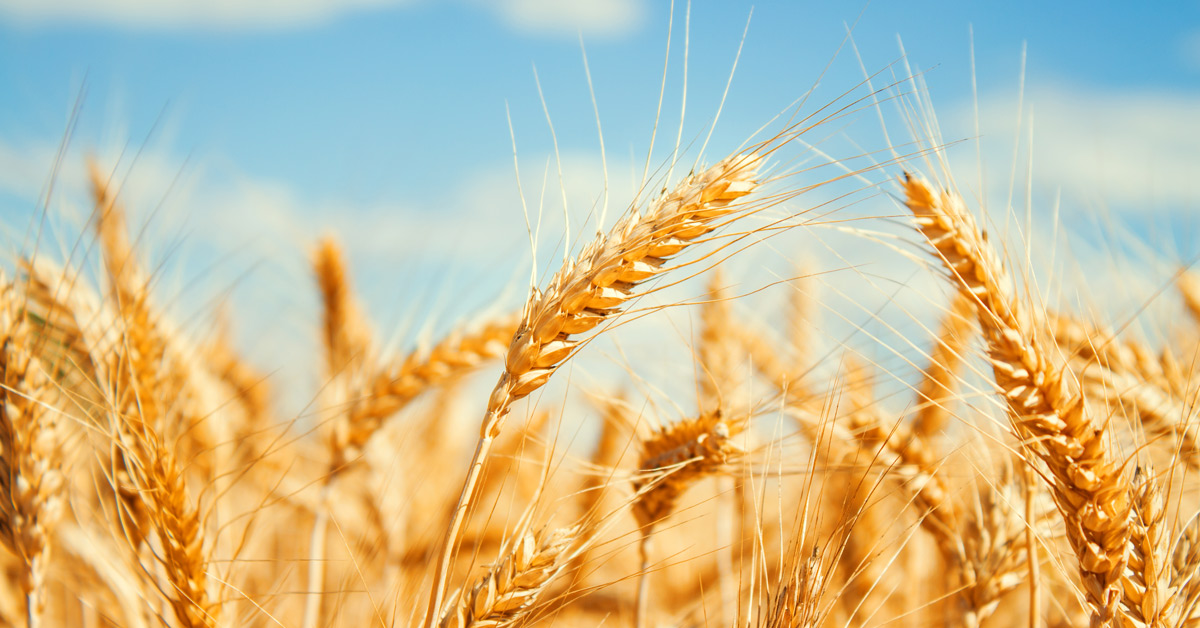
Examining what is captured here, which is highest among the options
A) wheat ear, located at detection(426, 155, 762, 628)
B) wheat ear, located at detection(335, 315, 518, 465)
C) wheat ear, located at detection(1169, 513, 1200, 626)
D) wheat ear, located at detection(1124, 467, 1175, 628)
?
wheat ear, located at detection(426, 155, 762, 628)

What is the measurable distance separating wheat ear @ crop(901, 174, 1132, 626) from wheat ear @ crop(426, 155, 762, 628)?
0.35 meters

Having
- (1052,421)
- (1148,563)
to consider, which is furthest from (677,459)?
(1148,563)

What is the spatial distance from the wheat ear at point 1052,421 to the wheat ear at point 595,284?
351mm

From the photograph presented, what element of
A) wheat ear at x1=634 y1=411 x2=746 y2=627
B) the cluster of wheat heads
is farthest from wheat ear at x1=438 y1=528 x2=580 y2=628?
wheat ear at x1=634 y1=411 x2=746 y2=627

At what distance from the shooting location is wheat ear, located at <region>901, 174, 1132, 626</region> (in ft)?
3.48

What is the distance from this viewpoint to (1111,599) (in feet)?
3.40

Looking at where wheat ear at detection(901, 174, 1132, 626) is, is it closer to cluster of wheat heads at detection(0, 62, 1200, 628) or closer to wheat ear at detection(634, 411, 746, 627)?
Result: cluster of wheat heads at detection(0, 62, 1200, 628)

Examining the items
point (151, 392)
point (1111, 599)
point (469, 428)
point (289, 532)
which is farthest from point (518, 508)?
point (1111, 599)

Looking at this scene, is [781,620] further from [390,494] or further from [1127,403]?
[390,494]

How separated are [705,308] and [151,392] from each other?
240 centimetres

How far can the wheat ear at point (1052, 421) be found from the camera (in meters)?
1.06

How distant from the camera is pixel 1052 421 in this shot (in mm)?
1112

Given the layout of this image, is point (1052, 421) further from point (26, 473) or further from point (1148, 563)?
point (26, 473)

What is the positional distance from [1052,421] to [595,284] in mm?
810
